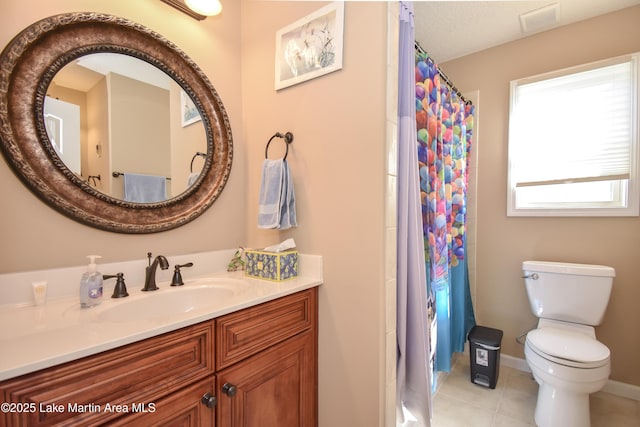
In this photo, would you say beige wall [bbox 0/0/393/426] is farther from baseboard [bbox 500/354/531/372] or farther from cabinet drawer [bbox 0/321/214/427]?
baseboard [bbox 500/354/531/372]

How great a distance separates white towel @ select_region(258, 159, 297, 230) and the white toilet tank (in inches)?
68.4

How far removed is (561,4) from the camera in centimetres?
175

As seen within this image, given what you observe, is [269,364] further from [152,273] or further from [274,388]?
[152,273]

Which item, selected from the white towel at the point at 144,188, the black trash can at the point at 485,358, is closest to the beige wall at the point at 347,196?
the white towel at the point at 144,188

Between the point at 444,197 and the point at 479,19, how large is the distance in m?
1.28

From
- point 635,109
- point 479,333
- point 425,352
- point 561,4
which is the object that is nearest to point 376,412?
point 425,352

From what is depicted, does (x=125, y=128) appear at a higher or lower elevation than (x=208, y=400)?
higher

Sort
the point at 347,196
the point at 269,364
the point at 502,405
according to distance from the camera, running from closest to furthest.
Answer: the point at 269,364
the point at 347,196
the point at 502,405

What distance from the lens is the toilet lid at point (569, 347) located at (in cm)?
139

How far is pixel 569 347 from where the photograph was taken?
4.91ft

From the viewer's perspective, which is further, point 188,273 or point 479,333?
point 479,333

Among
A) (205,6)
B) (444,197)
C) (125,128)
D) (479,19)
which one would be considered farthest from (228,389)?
(479,19)

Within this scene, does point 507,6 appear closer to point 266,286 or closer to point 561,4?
point 561,4

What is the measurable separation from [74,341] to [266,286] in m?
0.61
